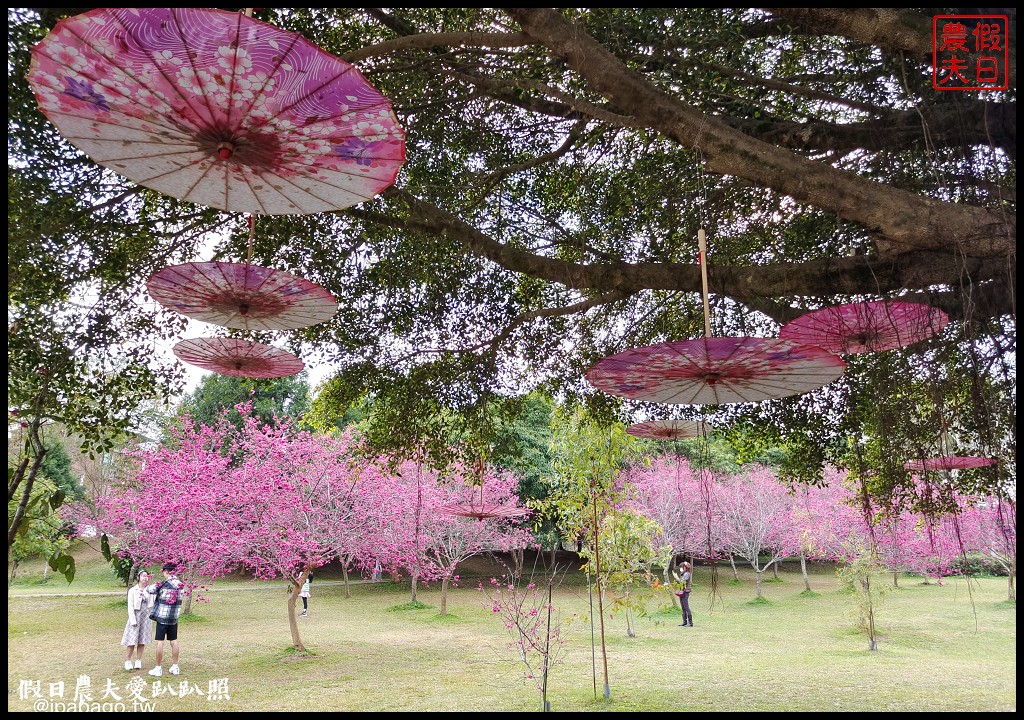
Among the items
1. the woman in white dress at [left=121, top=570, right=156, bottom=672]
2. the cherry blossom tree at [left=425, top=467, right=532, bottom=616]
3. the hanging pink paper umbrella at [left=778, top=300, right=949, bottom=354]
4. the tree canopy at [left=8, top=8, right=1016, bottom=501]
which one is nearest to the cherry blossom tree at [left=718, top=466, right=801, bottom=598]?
the cherry blossom tree at [left=425, top=467, right=532, bottom=616]

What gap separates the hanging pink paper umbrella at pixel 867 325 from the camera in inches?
135

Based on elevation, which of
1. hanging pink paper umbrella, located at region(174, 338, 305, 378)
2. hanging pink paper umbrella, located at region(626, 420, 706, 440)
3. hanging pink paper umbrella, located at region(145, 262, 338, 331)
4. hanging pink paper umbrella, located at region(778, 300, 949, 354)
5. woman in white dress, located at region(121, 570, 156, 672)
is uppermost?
→ hanging pink paper umbrella, located at region(145, 262, 338, 331)

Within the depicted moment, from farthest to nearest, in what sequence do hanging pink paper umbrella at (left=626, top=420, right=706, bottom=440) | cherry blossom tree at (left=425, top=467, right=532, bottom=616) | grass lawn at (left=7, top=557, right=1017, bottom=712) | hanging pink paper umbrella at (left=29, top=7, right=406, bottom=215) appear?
1. cherry blossom tree at (left=425, top=467, right=532, bottom=616)
2. grass lawn at (left=7, top=557, right=1017, bottom=712)
3. hanging pink paper umbrella at (left=626, top=420, right=706, bottom=440)
4. hanging pink paper umbrella at (left=29, top=7, right=406, bottom=215)

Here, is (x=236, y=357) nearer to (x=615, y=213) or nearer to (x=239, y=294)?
(x=239, y=294)

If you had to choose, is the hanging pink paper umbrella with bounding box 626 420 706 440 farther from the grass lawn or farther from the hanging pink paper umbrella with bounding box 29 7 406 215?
the hanging pink paper umbrella with bounding box 29 7 406 215

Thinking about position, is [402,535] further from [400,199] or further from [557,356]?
[400,199]

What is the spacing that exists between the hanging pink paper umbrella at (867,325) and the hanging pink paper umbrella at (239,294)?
2719 millimetres

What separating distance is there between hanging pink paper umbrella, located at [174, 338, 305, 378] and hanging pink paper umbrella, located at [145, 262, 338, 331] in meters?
0.40

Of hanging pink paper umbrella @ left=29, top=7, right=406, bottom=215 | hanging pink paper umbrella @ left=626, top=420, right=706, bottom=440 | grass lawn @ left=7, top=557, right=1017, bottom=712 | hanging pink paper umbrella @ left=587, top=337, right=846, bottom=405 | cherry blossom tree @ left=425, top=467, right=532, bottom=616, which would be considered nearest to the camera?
hanging pink paper umbrella @ left=29, top=7, right=406, bottom=215

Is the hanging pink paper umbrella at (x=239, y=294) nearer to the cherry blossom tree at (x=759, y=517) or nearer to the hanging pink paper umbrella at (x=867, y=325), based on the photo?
the hanging pink paper umbrella at (x=867, y=325)

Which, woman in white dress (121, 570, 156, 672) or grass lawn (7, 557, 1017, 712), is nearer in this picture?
grass lawn (7, 557, 1017, 712)

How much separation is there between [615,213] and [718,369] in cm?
278

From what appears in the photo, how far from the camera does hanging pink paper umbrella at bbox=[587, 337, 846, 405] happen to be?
312cm

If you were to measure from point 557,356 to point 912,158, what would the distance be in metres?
3.51
